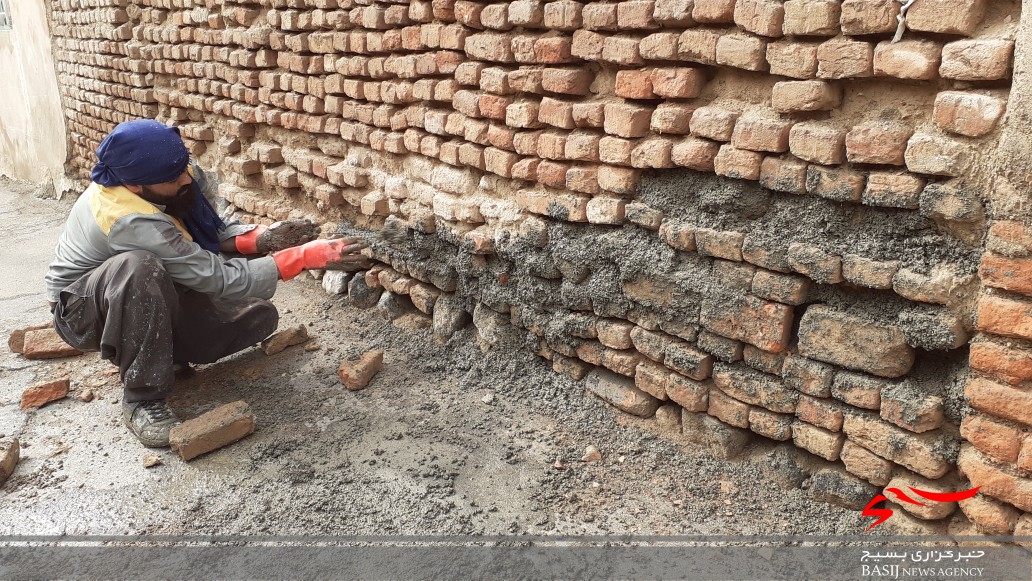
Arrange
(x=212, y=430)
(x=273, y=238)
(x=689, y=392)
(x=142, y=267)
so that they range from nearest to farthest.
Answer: (x=689, y=392), (x=212, y=430), (x=142, y=267), (x=273, y=238)

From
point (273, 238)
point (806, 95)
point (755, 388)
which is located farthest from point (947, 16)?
point (273, 238)

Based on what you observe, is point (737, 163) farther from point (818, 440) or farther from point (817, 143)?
point (818, 440)

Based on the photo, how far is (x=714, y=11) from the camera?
2105 mm

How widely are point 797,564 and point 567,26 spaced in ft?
6.04

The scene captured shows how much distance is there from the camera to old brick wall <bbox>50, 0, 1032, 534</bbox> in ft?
5.98

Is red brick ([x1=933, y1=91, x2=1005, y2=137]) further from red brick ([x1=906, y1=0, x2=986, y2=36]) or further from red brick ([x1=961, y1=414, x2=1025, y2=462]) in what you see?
red brick ([x1=961, y1=414, x2=1025, y2=462])

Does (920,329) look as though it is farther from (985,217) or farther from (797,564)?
(797,564)

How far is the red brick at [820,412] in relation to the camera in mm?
2162

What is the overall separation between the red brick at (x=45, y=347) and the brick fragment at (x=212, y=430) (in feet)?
4.09

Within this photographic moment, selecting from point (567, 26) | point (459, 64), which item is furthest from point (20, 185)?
point (567, 26)

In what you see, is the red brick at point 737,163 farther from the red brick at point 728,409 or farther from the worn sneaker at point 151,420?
the worn sneaker at point 151,420

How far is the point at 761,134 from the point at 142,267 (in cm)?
226

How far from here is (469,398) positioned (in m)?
3.00

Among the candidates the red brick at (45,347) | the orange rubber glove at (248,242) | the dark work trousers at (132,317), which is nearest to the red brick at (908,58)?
the dark work trousers at (132,317)
